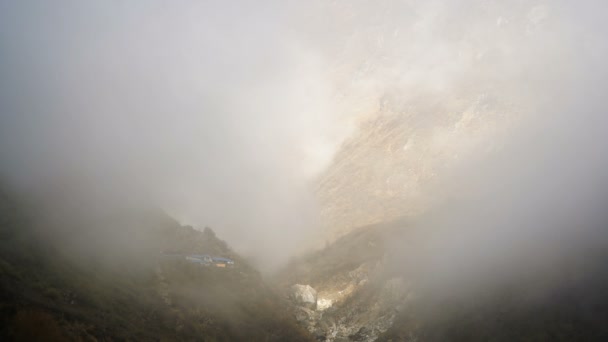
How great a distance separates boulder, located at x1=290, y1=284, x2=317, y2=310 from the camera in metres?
48.2

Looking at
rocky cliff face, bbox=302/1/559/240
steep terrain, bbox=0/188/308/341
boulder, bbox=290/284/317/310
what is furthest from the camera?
rocky cliff face, bbox=302/1/559/240

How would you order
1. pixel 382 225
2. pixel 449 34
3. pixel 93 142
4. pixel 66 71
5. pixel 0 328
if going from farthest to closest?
pixel 66 71 < pixel 449 34 < pixel 93 142 < pixel 382 225 < pixel 0 328

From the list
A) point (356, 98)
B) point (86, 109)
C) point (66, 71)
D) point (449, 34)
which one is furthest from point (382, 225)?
point (66, 71)

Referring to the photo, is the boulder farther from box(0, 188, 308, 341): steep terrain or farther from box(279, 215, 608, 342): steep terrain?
box(0, 188, 308, 341): steep terrain

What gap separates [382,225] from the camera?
5984cm

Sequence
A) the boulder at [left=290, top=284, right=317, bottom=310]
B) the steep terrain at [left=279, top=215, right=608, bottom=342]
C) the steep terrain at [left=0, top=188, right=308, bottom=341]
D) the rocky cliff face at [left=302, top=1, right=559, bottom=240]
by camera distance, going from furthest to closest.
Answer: the rocky cliff face at [left=302, top=1, right=559, bottom=240] → the boulder at [left=290, top=284, right=317, bottom=310] → the steep terrain at [left=279, top=215, right=608, bottom=342] → the steep terrain at [left=0, top=188, right=308, bottom=341]

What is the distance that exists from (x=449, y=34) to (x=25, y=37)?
95.2m

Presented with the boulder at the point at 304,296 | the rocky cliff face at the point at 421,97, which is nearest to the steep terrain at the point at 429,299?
the boulder at the point at 304,296

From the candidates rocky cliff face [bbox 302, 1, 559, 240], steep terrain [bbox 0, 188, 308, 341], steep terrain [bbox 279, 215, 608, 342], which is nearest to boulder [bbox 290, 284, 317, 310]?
steep terrain [bbox 279, 215, 608, 342]

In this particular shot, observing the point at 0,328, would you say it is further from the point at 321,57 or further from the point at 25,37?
the point at 25,37

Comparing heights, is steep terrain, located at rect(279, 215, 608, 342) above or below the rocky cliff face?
below

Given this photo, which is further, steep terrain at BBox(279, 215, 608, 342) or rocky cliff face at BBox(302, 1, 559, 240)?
rocky cliff face at BBox(302, 1, 559, 240)

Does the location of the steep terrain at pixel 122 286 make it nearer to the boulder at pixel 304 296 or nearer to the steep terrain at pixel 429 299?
the boulder at pixel 304 296

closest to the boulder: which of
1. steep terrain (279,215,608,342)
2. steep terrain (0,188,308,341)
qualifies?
steep terrain (279,215,608,342)
